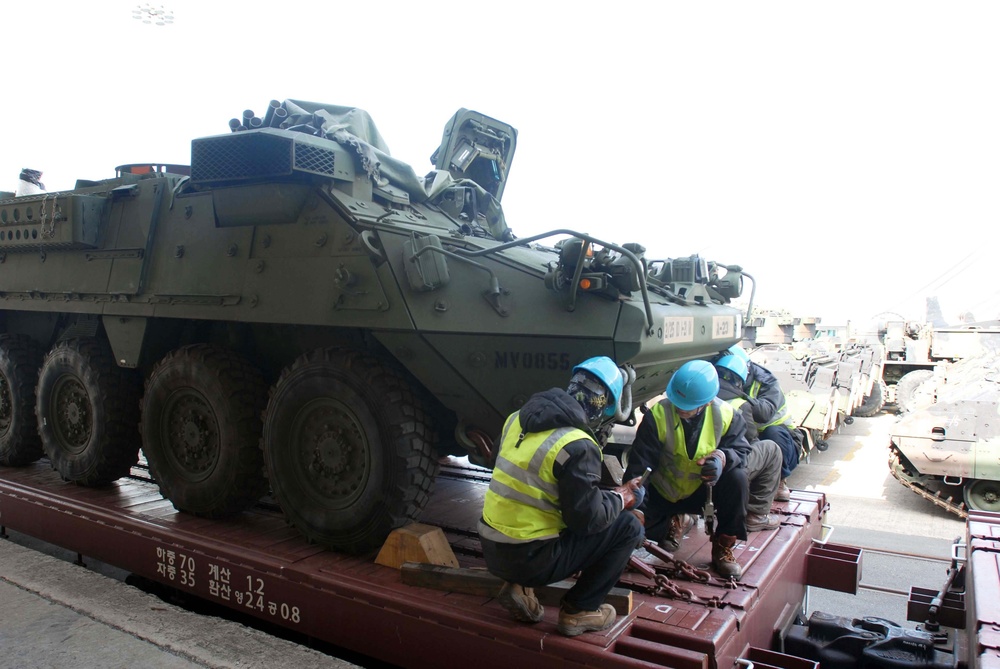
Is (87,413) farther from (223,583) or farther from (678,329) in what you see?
(678,329)

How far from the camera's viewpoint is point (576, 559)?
10.8 ft

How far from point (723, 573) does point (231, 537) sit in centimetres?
280

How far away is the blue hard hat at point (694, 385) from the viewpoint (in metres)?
3.97

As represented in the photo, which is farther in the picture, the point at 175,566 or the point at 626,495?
the point at 175,566

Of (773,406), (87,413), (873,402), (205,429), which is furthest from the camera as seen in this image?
(873,402)

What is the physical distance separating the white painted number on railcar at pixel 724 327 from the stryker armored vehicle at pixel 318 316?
24mm

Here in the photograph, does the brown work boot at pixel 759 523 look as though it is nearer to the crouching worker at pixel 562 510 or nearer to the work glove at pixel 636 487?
the work glove at pixel 636 487

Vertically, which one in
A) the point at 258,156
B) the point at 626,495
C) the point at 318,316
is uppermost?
the point at 258,156

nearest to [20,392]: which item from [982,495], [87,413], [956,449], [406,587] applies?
[87,413]

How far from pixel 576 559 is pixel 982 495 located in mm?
8075

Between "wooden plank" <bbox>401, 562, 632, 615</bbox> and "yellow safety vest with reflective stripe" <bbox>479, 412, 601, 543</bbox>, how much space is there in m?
0.54

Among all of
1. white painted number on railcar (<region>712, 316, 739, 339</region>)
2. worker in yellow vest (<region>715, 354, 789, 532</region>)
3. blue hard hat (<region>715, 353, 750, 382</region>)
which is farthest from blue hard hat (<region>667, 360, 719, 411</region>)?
blue hard hat (<region>715, 353, 750, 382</region>)

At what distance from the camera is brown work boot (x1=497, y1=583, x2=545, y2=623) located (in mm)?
3393

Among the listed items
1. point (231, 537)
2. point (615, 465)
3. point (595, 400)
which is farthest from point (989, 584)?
point (231, 537)
